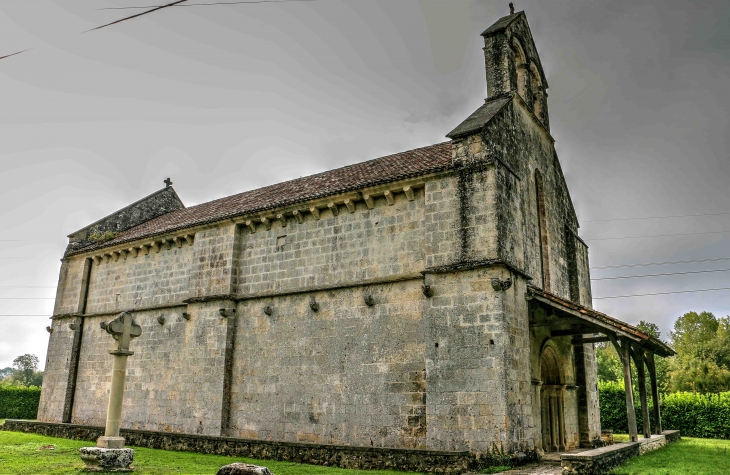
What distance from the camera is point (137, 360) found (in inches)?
747

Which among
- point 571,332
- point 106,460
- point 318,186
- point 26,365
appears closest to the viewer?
point 106,460

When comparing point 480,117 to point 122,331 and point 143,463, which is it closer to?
point 122,331

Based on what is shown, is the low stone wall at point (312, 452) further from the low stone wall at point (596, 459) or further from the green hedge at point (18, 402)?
the green hedge at point (18, 402)

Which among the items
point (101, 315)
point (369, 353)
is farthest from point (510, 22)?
point (101, 315)

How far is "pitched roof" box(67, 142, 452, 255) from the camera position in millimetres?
14566

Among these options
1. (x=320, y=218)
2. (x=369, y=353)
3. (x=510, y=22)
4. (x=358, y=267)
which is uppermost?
(x=510, y=22)

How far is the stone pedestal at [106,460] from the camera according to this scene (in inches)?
407

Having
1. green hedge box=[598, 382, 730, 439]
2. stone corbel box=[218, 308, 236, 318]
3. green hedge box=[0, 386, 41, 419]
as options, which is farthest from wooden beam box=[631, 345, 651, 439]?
green hedge box=[0, 386, 41, 419]

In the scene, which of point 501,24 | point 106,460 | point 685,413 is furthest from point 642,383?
point 106,460

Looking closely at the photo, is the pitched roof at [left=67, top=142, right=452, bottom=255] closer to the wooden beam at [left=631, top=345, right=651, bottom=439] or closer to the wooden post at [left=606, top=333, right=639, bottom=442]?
the wooden post at [left=606, top=333, right=639, bottom=442]

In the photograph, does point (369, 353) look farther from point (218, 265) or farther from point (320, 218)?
point (218, 265)

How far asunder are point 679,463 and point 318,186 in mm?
11949

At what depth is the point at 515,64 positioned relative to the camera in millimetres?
16953

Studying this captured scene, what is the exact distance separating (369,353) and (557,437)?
5753mm
